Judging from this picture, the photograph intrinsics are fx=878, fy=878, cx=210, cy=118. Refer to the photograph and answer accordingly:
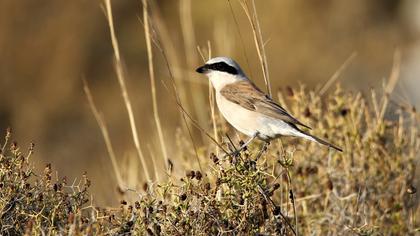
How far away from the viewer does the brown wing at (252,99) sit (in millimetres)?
5062

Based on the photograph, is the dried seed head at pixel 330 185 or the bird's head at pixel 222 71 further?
the bird's head at pixel 222 71

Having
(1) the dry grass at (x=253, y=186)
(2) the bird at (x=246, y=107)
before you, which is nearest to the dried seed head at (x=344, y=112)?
(1) the dry grass at (x=253, y=186)

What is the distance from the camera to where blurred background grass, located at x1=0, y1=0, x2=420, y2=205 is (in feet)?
41.2

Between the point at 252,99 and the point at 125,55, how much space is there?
8.70 m

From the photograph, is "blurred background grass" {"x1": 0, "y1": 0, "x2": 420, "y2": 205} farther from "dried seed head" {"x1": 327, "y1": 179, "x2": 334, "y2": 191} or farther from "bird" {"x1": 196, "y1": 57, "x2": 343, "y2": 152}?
"dried seed head" {"x1": 327, "y1": 179, "x2": 334, "y2": 191}

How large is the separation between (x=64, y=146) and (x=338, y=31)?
4.67 metres

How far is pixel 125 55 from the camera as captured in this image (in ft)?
45.2

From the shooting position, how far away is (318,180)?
536cm

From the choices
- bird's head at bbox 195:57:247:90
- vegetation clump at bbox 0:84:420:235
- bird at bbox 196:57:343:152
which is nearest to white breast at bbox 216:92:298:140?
bird at bbox 196:57:343:152

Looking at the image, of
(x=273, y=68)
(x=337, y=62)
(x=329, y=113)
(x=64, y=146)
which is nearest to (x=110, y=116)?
(x=64, y=146)

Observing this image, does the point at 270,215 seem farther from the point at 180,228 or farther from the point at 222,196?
the point at 180,228

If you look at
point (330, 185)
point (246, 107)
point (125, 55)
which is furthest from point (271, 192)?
point (125, 55)

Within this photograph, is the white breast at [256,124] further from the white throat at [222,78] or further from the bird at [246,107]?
the white throat at [222,78]

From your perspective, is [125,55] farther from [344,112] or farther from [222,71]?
[344,112]
